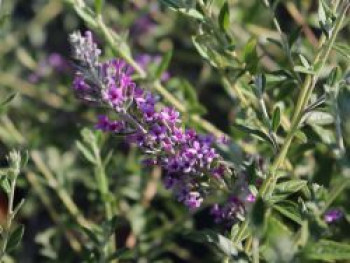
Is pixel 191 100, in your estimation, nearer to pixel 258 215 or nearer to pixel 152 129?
pixel 152 129

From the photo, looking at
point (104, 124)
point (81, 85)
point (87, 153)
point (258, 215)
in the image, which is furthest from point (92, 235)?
point (258, 215)

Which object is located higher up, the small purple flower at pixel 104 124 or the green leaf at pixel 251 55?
the green leaf at pixel 251 55

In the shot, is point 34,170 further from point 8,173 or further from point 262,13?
point 262,13

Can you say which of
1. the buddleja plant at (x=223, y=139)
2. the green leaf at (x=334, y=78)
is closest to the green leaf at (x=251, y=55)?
the buddleja plant at (x=223, y=139)

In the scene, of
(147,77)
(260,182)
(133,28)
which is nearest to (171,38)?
(133,28)

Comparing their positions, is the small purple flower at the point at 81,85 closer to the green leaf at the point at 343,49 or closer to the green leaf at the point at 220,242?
the green leaf at the point at 220,242

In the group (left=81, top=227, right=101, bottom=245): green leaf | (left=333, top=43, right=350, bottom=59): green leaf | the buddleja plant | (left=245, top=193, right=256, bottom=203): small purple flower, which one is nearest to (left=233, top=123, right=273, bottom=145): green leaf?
the buddleja plant

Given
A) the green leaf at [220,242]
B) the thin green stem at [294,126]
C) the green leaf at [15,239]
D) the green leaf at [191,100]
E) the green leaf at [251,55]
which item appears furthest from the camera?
the green leaf at [191,100]
